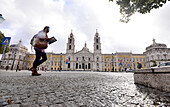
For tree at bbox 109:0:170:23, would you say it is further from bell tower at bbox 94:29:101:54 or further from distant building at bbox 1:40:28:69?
distant building at bbox 1:40:28:69

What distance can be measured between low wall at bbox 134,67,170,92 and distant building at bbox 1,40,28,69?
2608 inches

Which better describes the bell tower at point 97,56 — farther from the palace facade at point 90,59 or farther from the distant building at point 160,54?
the distant building at point 160,54

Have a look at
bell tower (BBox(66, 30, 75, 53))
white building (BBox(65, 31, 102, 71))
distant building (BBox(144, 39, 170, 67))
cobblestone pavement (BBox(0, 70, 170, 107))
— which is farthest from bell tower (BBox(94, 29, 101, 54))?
cobblestone pavement (BBox(0, 70, 170, 107))

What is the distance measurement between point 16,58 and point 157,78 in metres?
68.5

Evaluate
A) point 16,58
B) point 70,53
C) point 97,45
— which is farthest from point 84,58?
point 16,58

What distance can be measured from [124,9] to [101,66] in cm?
4732

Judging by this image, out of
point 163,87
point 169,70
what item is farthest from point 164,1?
point 163,87

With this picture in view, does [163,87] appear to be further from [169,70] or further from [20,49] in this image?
[20,49]

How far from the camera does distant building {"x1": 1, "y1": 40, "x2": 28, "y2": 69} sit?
52737 millimetres

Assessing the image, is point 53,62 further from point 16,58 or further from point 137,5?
point 137,5

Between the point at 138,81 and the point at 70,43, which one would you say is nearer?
the point at 138,81

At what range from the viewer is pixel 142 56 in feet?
172

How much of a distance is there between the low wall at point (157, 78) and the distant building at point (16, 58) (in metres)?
66.2

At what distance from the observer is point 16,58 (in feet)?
173
